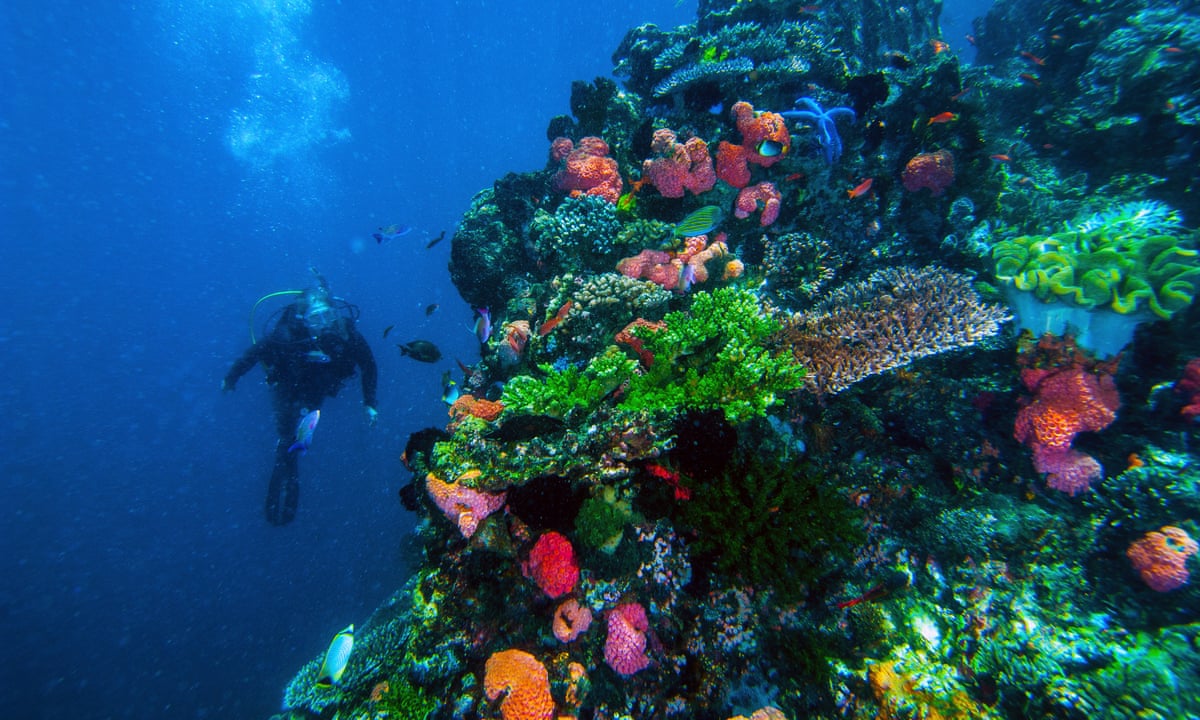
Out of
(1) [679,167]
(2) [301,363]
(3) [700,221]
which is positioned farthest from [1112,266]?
(2) [301,363]

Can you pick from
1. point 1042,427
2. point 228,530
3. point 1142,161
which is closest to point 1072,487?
point 1042,427

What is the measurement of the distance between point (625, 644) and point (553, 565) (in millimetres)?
800

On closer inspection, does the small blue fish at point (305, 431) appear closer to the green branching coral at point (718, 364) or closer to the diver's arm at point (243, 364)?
the green branching coral at point (718, 364)

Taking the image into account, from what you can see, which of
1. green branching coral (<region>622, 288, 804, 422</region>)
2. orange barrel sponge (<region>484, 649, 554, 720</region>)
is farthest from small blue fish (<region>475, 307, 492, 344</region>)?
orange barrel sponge (<region>484, 649, 554, 720</region>)

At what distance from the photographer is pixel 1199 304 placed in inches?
169

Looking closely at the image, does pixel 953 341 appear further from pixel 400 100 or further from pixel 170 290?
pixel 170 290

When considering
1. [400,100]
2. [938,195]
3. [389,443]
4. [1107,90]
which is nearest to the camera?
[938,195]

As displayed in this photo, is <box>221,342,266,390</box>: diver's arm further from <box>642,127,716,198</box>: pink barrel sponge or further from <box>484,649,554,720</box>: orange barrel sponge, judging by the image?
<box>484,649,554,720</box>: orange barrel sponge

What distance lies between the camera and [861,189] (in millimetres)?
6031

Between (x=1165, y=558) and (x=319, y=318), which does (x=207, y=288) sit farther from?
(x=1165, y=558)

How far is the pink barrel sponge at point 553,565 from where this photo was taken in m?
3.67

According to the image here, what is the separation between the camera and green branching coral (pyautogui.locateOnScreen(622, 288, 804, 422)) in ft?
12.1

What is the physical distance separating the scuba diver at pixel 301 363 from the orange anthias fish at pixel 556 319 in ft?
26.1

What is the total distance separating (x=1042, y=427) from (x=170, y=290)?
14342 centimetres
